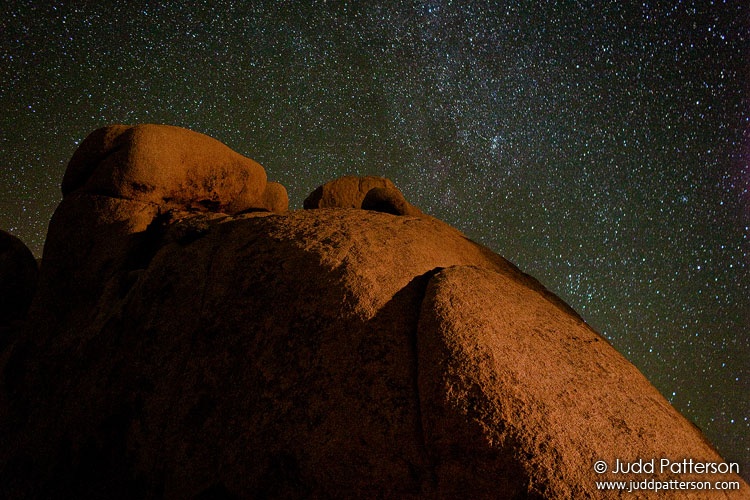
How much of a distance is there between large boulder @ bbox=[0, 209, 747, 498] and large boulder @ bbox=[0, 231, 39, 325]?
3.45 m

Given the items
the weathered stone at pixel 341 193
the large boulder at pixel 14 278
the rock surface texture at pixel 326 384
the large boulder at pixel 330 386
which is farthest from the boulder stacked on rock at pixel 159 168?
the weathered stone at pixel 341 193

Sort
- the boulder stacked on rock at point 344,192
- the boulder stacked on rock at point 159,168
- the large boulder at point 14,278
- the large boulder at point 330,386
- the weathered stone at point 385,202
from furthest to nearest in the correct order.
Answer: the boulder stacked on rock at point 344,192
the large boulder at point 14,278
the weathered stone at point 385,202
the boulder stacked on rock at point 159,168
the large boulder at point 330,386

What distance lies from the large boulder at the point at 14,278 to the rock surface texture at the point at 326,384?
10.0 feet

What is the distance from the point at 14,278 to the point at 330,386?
24.1 ft

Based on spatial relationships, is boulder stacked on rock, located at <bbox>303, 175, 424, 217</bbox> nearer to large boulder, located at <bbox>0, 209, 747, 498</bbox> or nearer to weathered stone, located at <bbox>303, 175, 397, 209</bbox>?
weathered stone, located at <bbox>303, 175, 397, 209</bbox>

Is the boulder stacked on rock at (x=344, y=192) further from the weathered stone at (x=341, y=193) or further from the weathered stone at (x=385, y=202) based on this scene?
the weathered stone at (x=385, y=202)

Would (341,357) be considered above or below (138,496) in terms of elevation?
above

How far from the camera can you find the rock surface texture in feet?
7.41

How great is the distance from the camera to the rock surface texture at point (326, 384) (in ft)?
7.41

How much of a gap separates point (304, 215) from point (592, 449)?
3119mm

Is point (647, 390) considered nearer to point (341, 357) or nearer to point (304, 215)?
point (341, 357)

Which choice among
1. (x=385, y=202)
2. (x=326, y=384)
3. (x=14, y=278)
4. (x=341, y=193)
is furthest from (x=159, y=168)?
(x=326, y=384)

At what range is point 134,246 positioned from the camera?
5105mm

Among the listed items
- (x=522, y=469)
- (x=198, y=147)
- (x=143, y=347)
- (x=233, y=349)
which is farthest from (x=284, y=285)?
(x=198, y=147)
